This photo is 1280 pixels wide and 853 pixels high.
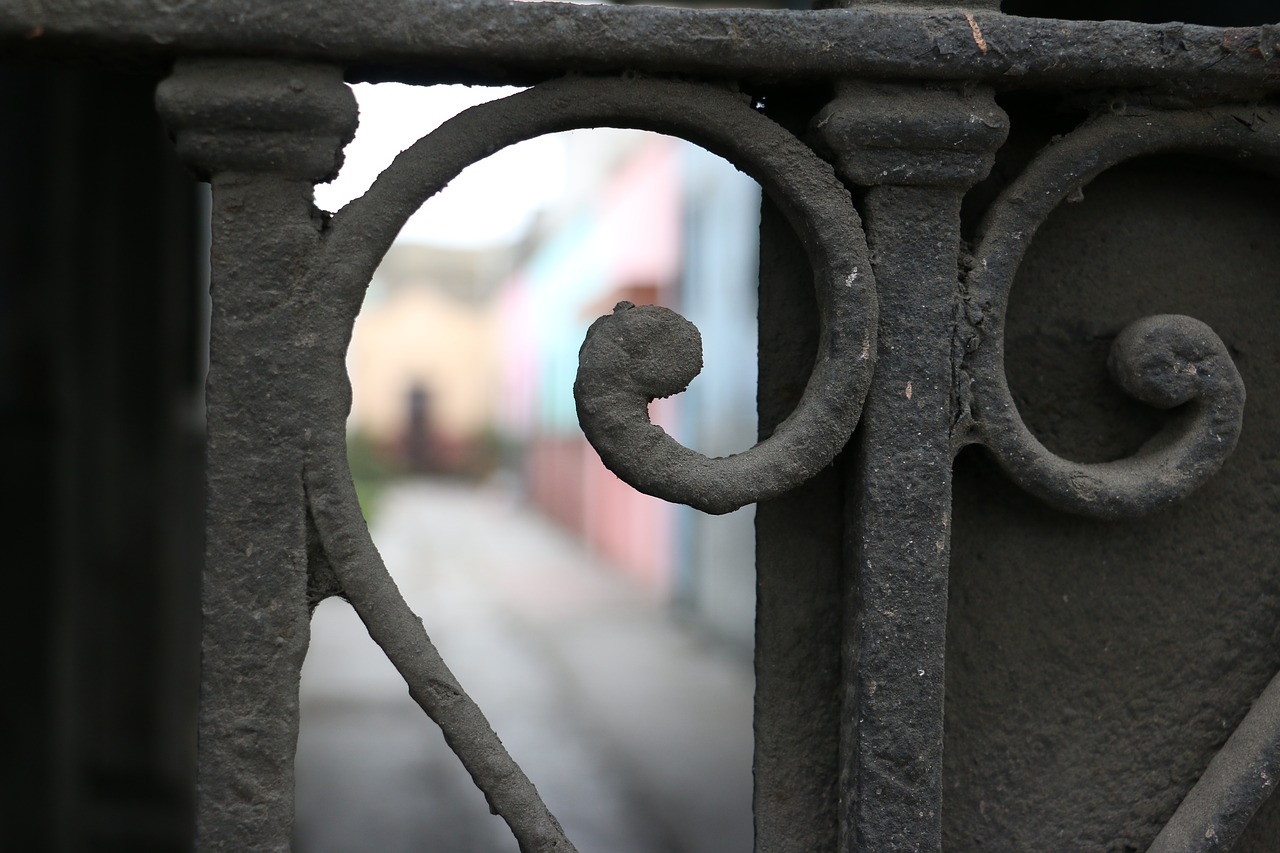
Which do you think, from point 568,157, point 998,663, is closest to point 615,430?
point 998,663

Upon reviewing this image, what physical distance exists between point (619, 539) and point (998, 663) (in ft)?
33.7

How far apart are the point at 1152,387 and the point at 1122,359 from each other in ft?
0.12

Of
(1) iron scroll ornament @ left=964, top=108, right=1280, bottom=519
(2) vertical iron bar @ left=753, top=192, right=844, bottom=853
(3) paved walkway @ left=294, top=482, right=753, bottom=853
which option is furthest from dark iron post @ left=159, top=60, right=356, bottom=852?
(3) paved walkway @ left=294, top=482, right=753, bottom=853

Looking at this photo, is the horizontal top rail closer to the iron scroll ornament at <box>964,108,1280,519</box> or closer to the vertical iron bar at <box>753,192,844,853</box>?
the iron scroll ornament at <box>964,108,1280,519</box>

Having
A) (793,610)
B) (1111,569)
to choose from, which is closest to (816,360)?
(793,610)

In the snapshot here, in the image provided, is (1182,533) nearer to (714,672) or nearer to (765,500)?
(765,500)

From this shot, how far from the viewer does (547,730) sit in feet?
15.1

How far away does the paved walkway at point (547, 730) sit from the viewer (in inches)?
133

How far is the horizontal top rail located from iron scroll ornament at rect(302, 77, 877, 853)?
0.12ft

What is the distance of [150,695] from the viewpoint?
3895mm

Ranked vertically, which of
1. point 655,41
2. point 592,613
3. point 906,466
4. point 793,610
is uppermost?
point 655,41

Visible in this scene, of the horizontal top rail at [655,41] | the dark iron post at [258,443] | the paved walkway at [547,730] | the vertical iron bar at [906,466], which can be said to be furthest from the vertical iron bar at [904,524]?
the paved walkway at [547,730]

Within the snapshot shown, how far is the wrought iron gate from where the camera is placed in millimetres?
838

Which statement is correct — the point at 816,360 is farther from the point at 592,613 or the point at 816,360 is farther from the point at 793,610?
the point at 592,613
